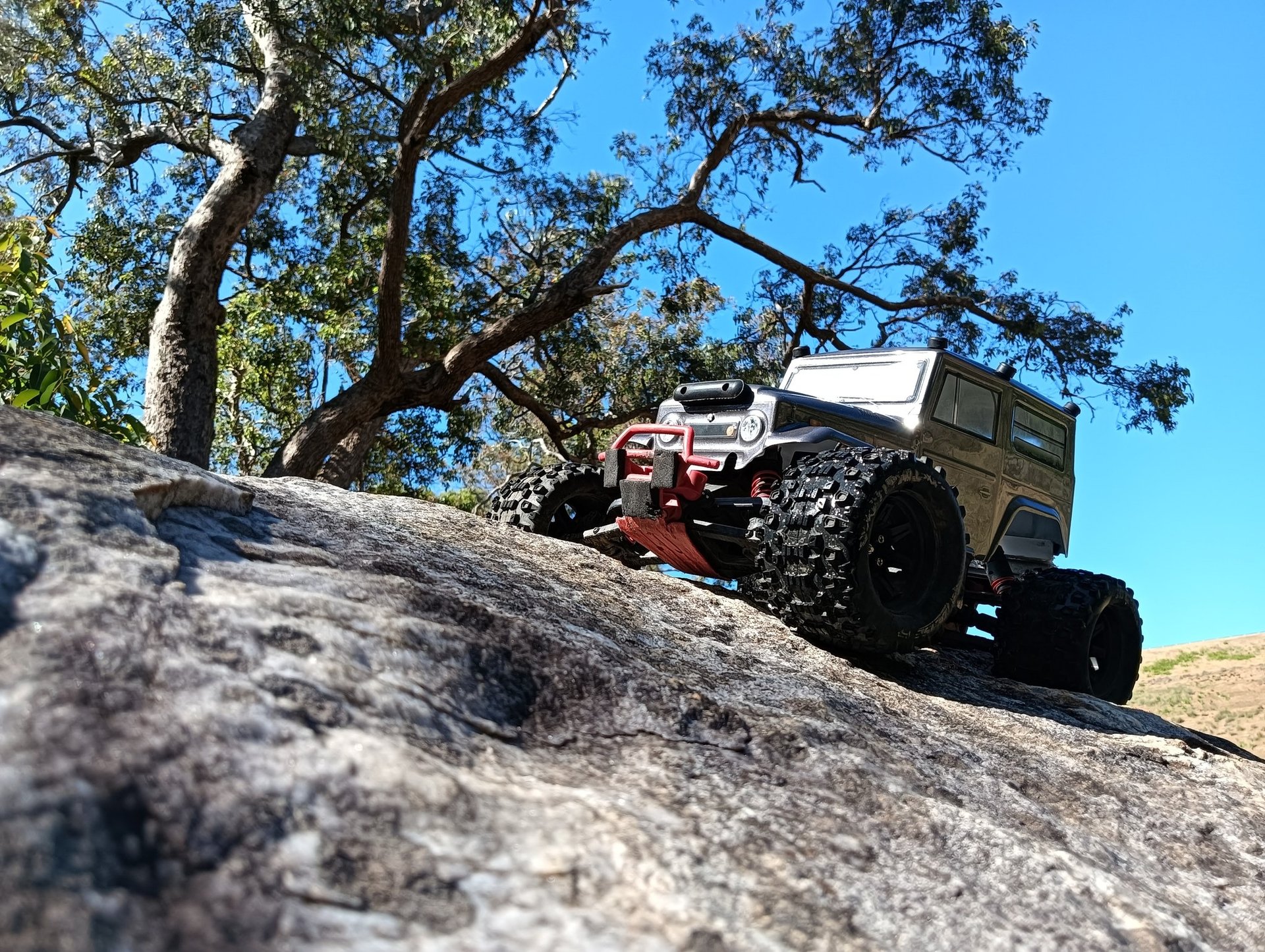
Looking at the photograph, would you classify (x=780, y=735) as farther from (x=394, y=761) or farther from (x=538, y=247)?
(x=538, y=247)

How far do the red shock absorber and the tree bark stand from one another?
6628mm

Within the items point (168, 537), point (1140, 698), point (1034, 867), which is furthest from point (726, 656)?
point (1140, 698)

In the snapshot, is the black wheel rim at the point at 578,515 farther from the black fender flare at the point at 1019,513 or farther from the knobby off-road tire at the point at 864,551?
the black fender flare at the point at 1019,513

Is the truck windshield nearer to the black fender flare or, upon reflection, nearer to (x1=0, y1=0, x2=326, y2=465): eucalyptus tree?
the black fender flare

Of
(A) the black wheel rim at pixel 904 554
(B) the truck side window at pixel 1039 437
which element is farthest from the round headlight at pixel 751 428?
(B) the truck side window at pixel 1039 437

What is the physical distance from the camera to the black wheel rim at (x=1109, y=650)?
658cm

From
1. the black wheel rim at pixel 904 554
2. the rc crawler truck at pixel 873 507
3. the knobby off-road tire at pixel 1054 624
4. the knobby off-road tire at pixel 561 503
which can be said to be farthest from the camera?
the knobby off-road tire at pixel 561 503

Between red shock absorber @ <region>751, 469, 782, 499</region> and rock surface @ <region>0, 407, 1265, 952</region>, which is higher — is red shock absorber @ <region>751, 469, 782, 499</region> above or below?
above

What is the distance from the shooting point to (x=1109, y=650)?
665 cm

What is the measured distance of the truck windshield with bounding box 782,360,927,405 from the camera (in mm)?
6648

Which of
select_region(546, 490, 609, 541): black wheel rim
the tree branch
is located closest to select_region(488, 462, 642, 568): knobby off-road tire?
select_region(546, 490, 609, 541): black wheel rim

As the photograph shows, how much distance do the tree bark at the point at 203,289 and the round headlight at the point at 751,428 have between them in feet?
21.4

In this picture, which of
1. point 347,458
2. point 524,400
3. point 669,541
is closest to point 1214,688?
point 524,400

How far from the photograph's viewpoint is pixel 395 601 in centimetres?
293
